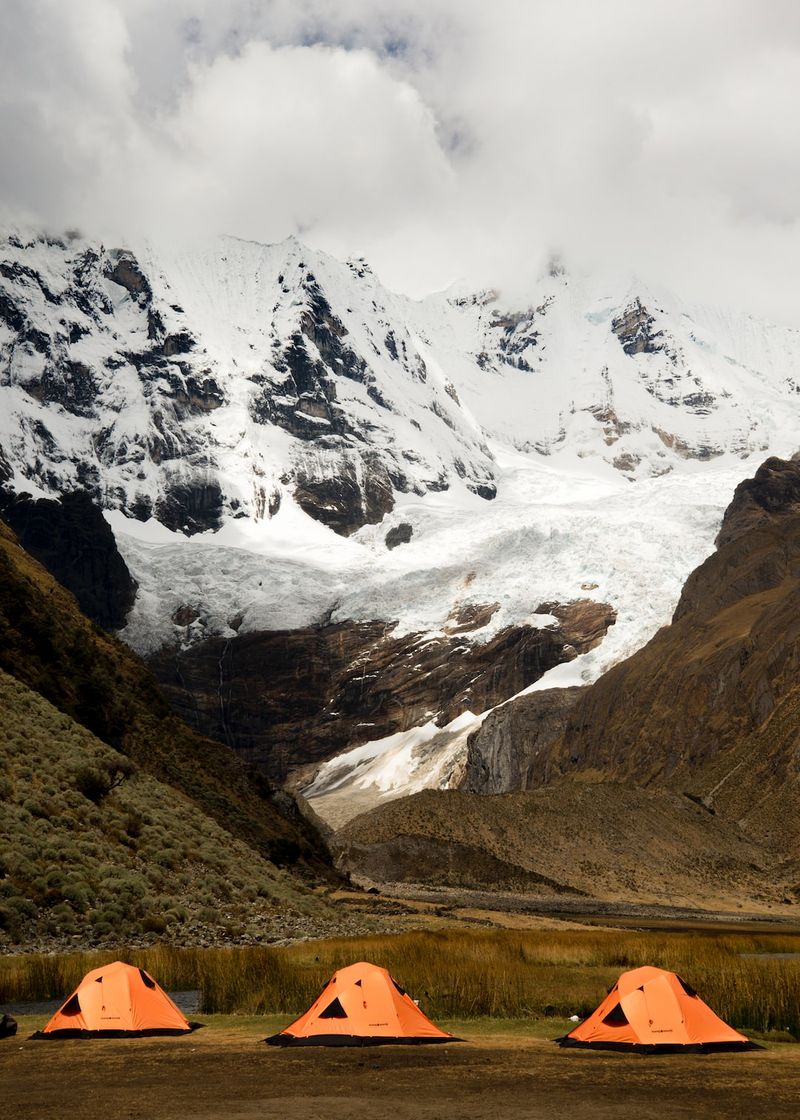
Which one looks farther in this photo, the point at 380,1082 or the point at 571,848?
the point at 571,848

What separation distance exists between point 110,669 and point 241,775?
33.4 ft

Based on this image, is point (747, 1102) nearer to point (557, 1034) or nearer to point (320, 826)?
point (557, 1034)

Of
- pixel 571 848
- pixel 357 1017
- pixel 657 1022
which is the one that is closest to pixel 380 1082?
pixel 357 1017

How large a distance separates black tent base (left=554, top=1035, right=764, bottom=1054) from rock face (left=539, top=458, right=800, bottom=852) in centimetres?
9489

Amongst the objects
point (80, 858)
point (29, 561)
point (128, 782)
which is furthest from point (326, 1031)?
point (29, 561)

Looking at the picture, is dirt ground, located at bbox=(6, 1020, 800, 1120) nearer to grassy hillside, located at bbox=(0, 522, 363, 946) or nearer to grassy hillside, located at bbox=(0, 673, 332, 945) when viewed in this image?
grassy hillside, located at bbox=(0, 673, 332, 945)

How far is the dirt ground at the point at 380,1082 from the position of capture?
1491cm

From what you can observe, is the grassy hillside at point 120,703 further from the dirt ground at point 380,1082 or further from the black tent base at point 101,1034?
the dirt ground at point 380,1082

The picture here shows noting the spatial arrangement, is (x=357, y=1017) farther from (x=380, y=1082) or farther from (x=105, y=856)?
(x=105, y=856)

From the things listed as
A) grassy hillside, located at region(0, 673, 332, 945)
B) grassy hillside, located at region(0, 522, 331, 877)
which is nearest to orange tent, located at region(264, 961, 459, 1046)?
grassy hillside, located at region(0, 673, 332, 945)

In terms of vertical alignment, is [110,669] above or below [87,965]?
above

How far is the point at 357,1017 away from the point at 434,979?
758 centimetres

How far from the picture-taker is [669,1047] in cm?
1838

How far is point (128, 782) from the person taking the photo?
42344 millimetres
